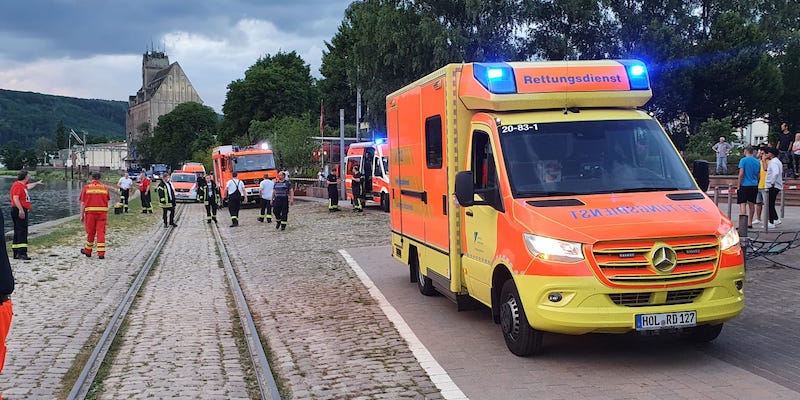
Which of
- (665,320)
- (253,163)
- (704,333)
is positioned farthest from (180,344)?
(253,163)

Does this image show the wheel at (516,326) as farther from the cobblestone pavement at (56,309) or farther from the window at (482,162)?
the cobblestone pavement at (56,309)

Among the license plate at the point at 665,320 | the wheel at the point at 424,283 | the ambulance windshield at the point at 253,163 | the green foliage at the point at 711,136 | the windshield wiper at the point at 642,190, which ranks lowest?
the wheel at the point at 424,283

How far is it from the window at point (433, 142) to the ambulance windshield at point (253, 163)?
2997cm

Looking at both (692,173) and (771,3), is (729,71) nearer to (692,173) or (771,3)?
(771,3)

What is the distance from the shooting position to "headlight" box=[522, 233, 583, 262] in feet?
21.0

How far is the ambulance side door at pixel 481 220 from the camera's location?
24.8 feet

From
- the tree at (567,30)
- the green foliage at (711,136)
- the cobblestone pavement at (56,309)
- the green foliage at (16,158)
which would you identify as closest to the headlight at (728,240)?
the cobblestone pavement at (56,309)

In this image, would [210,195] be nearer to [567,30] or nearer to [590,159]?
[590,159]

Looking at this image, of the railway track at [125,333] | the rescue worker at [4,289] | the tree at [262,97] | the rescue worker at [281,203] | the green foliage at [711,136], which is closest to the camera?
the rescue worker at [4,289]

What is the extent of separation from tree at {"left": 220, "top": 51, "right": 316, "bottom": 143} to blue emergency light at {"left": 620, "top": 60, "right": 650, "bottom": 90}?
76.6 metres

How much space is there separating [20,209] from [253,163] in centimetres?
2357

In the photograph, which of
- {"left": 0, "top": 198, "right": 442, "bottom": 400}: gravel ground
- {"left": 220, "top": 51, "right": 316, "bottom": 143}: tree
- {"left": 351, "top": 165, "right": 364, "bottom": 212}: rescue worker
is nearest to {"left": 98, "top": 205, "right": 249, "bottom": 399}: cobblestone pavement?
{"left": 0, "top": 198, "right": 442, "bottom": 400}: gravel ground

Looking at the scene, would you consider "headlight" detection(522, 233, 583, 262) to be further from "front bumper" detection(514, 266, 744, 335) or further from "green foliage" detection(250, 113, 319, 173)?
"green foliage" detection(250, 113, 319, 173)

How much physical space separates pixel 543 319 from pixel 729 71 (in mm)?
44685
